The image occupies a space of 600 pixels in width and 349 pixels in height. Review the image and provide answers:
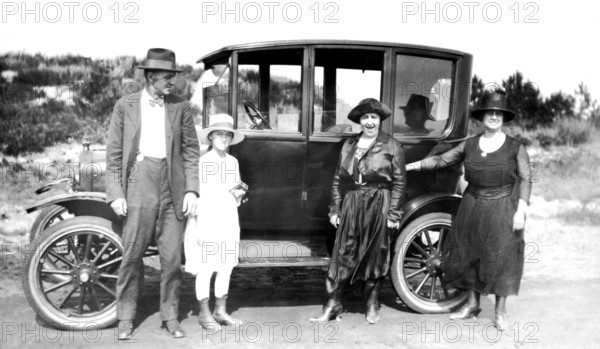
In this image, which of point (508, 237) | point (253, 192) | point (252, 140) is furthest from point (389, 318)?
point (252, 140)

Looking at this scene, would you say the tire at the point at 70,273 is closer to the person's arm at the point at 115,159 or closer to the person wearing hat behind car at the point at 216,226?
the person's arm at the point at 115,159

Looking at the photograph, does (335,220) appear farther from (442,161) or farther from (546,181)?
(546,181)

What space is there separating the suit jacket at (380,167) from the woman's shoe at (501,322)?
44.1 inches

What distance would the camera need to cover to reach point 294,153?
4352mm

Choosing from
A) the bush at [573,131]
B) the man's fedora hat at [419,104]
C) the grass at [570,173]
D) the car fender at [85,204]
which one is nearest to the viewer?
the car fender at [85,204]

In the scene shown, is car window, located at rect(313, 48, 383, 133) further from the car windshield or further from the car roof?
the car windshield

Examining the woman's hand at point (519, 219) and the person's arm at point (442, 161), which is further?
the person's arm at point (442, 161)

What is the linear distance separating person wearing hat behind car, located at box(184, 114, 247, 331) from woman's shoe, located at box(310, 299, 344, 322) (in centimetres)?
65

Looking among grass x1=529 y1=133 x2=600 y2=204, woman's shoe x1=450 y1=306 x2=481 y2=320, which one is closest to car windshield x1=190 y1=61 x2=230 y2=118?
woman's shoe x1=450 y1=306 x2=481 y2=320

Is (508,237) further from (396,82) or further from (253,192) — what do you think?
(253,192)

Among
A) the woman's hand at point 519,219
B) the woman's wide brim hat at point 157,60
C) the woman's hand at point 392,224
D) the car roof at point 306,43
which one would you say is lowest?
the woman's hand at point 392,224

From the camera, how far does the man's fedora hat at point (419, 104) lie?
4.53m

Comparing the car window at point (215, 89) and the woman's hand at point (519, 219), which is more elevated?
the car window at point (215, 89)

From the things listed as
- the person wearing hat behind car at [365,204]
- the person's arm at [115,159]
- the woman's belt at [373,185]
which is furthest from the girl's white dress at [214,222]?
the woman's belt at [373,185]
